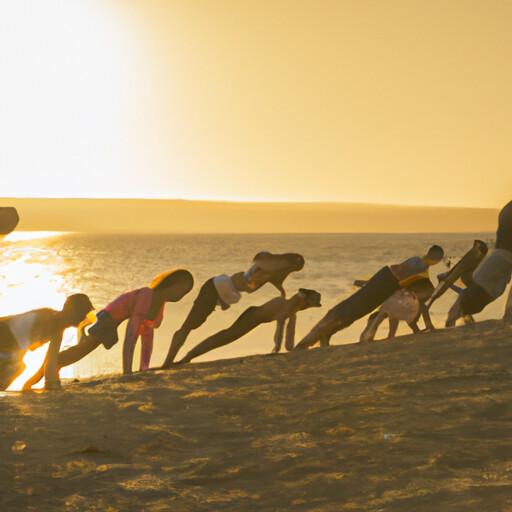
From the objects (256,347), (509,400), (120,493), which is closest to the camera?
(120,493)

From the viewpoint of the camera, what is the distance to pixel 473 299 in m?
12.6

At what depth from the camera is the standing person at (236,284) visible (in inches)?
478

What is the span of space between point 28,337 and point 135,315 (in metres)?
1.77

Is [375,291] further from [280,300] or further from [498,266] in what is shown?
[498,266]

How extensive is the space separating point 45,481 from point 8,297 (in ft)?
111

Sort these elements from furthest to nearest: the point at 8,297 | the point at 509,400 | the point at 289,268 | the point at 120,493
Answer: the point at 8,297, the point at 289,268, the point at 509,400, the point at 120,493

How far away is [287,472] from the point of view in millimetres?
6051

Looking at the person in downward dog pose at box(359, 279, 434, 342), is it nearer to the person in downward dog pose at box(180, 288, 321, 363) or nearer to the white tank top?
the person in downward dog pose at box(180, 288, 321, 363)

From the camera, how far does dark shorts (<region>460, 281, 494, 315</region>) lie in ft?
40.5

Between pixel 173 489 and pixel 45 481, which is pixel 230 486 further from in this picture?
pixel 45 481

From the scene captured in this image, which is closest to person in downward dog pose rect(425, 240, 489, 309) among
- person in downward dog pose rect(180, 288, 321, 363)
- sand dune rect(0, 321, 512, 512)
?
person in downward dog pose rect(180, 288, 321, 363)

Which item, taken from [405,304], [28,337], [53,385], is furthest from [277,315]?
[28,337]

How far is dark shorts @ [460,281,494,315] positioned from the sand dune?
2.28m

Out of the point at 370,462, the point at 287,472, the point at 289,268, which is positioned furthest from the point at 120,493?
the point at 289,268
